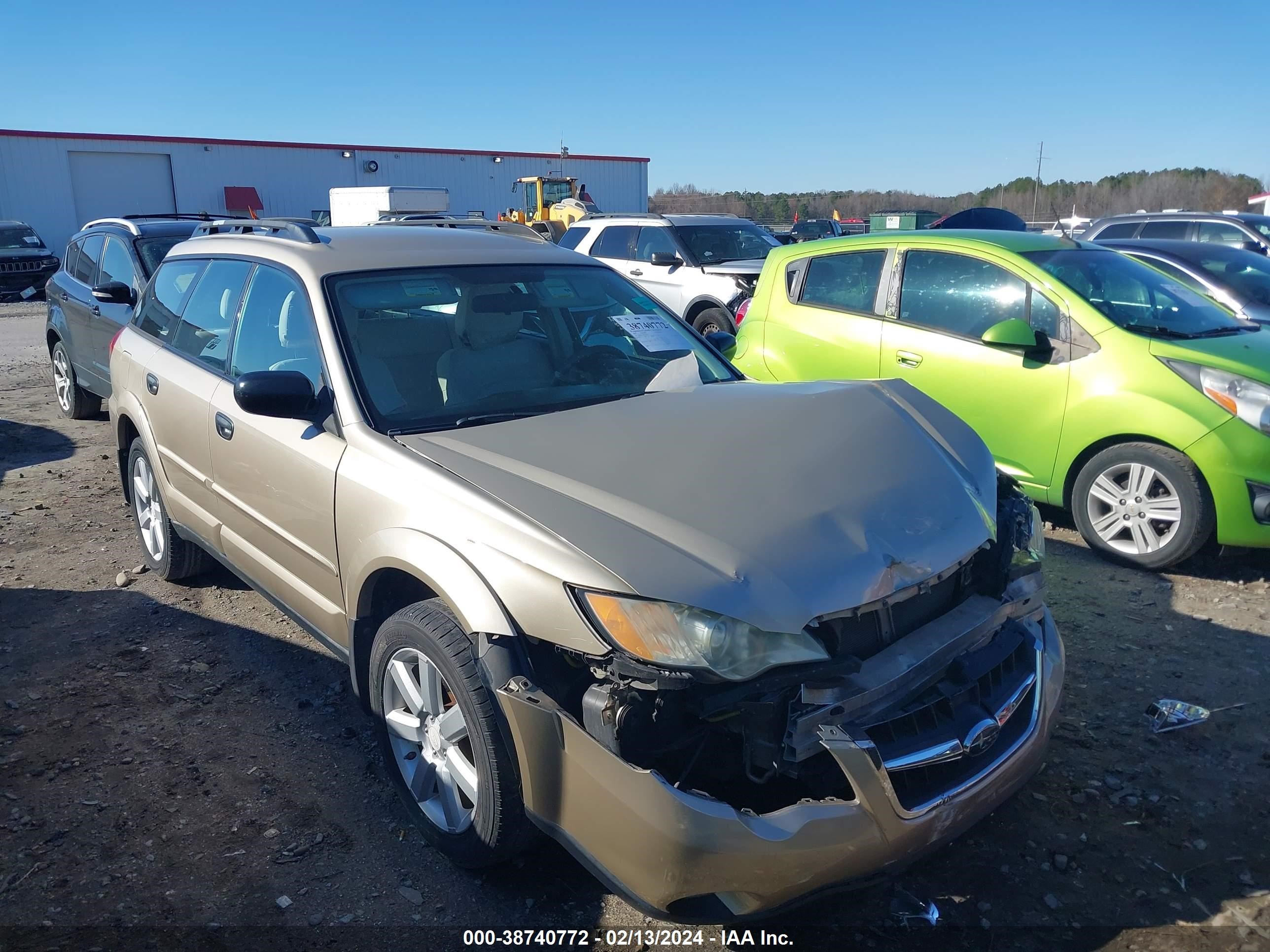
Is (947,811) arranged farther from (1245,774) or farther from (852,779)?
(1245,774)

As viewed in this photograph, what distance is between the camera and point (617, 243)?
12609 mm

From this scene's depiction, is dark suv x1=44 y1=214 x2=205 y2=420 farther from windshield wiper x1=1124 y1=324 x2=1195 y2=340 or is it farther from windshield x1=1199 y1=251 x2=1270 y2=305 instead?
windshield x1=1199 y1=251 x2=1270 y2=305

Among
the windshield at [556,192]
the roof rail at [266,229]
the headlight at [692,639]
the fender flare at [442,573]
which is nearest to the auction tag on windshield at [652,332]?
the roof rail at [266,229]

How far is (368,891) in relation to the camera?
275 cm

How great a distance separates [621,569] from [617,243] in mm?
10903

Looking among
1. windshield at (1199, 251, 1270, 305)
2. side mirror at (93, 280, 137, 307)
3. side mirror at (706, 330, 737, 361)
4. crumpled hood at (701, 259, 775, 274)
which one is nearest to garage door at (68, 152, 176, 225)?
crumpled hood at (701, 259, 775, 274)

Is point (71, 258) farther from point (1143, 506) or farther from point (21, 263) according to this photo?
point (21, 263)

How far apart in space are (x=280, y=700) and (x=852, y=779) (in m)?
2.60

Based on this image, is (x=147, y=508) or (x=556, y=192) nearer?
(x=147, y=508)

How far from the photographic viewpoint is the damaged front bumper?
2086mm

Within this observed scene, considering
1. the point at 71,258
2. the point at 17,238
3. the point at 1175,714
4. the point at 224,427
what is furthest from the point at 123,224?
the point at 17,238

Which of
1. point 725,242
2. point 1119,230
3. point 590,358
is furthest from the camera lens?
point 1119,230

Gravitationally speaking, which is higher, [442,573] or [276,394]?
[276,394]

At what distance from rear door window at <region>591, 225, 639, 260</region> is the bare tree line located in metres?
26.6
